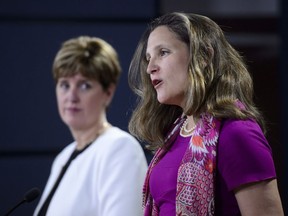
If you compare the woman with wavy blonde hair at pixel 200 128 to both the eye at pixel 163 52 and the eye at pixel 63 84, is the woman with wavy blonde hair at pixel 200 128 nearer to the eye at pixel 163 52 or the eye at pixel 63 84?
the eye at pixel 163 52

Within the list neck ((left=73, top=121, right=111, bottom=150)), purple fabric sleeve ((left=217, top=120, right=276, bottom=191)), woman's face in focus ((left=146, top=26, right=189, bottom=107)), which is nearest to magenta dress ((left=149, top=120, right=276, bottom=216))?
purple fabric sleeve ((left=217, top=120, right=276, bottom=191))

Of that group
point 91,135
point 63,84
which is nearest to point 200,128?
point 91,135

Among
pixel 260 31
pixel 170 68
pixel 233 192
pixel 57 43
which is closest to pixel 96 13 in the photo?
pixel 57 43

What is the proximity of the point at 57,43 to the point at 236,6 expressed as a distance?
798 millimetres

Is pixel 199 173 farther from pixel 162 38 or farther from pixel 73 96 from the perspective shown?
pixel 73 96

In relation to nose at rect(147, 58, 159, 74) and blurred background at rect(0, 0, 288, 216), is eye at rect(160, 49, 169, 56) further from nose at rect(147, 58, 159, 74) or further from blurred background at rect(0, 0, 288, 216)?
blurred background at rect(0, 0, 288, 216)

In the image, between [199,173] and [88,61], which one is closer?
[199,173]

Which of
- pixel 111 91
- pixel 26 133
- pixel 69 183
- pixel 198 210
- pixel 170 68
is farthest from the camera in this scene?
pixel 26 133

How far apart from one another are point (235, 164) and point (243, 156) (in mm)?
23

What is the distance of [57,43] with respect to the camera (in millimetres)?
2770

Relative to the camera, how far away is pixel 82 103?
241 centimetres

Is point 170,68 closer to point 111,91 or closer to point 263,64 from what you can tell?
point 111,91

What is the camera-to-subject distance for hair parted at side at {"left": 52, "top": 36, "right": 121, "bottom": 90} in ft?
7.86

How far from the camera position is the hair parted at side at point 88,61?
7.86ft
